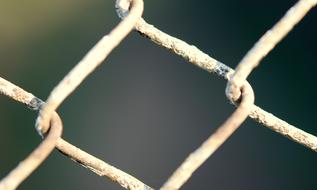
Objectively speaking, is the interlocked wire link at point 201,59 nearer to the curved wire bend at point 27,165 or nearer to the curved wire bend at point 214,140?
the curved wire bend at point 214,140

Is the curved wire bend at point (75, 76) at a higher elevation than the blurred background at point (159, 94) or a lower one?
higher

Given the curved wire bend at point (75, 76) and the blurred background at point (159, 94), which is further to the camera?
the blurred background at point (159, 94)

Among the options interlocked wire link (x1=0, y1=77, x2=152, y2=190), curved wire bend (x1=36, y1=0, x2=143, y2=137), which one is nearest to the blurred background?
interlocked wire link (x1=0, y1=77, x2=152, y2=190)

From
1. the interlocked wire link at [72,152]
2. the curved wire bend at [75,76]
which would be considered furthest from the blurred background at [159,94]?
the curved wire bend at [75,76]

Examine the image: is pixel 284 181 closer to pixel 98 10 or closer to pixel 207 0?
pixel 207 0

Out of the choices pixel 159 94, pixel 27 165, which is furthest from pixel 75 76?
pixel 159 94

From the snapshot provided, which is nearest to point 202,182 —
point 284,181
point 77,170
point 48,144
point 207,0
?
point 284,181

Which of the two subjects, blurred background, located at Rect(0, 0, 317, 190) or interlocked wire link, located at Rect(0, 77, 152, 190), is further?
blurred background, located at Rect(0, 0, 317, 190)

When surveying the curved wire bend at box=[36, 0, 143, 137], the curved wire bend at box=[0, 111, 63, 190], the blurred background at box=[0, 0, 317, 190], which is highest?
the curved wire bend at box=[36, 0, 143, 137]

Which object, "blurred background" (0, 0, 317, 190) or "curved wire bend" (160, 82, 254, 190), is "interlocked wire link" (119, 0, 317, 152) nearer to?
"curved wire bend" (160, 82, 254, 190)
